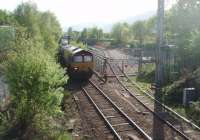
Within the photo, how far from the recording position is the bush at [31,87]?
15.1 metres

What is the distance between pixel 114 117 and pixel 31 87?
15.6 feet

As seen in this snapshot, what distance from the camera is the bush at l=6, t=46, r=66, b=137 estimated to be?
15086mm

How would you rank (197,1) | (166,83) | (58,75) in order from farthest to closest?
(197,1) < (166,83) < (58,75)

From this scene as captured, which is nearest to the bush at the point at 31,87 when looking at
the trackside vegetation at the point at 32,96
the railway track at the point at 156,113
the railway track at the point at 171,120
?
the trackside vegetation at the point at 32,96

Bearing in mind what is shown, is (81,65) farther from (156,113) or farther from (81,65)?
(156,113)

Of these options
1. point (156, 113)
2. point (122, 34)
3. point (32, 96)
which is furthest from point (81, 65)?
point (122, 34)

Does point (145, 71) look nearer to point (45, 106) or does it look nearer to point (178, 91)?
point (178, 91)

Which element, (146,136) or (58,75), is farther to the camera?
(58,75)

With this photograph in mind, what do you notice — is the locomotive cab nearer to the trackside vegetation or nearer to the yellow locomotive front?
the yellow locomotive front

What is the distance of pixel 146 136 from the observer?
48.7ft

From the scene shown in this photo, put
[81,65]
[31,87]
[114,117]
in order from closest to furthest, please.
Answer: [31,87]
[114,117]
[81,65]

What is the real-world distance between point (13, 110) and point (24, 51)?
108 inches

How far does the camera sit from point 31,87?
1516 centimetres

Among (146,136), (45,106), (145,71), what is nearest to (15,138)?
(45,106)
